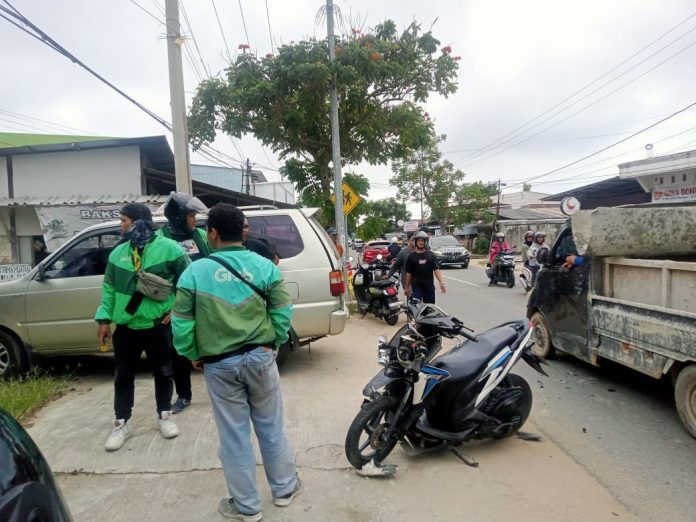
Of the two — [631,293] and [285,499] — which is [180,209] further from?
[631,293]

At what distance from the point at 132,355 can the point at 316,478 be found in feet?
5.44

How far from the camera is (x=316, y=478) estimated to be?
3203mm

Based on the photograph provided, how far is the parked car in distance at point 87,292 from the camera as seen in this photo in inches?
207

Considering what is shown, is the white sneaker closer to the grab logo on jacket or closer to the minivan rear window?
the grab logo on jacket

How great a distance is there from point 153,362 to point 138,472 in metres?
0.80

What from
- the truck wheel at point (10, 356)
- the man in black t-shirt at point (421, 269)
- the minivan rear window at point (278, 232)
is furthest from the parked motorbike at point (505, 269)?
the truck wheel at point (10, 356)

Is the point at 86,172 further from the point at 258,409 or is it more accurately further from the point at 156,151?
the point at 258,409

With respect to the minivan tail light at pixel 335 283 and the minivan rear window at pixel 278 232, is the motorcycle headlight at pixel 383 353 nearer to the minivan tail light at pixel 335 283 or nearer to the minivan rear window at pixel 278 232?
the minivan tail light at pixel 335 283

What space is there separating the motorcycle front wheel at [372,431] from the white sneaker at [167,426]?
147cm

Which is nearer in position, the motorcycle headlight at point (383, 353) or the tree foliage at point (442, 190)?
the motorcycle headlight at point (383, 353)

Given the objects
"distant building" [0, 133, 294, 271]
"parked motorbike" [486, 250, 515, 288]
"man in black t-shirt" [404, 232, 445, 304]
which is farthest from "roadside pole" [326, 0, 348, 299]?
"parked motorbike" [486, 250, 515, 288]

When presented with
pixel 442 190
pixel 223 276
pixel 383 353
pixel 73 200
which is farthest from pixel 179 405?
pixel 442 190

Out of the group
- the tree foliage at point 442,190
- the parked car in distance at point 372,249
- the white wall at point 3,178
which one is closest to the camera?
the white wall at point 3,178

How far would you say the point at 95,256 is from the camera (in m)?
5.37
